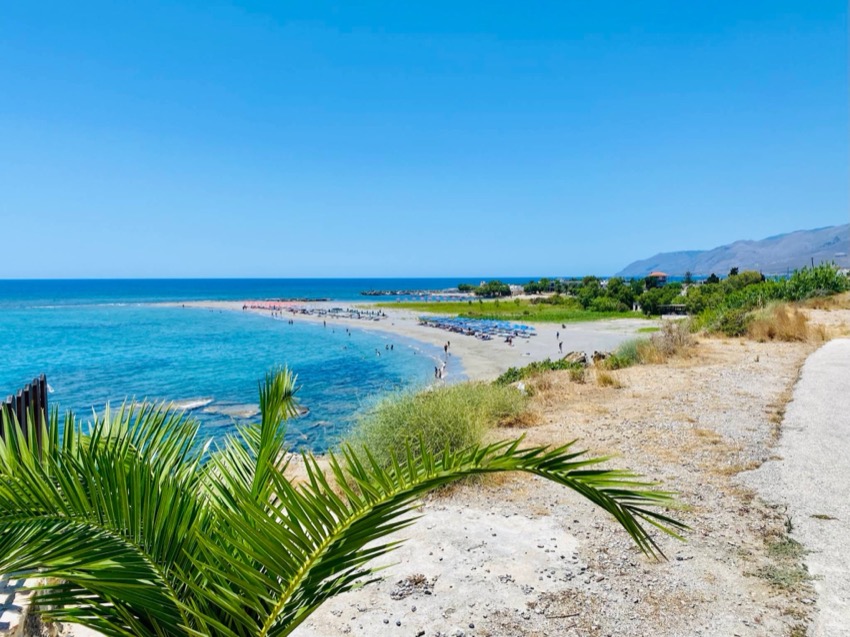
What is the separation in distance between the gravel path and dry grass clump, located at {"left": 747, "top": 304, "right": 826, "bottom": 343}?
602 centimetres

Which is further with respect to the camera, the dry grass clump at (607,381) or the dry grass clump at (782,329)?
the dry grass clump at (782,329)

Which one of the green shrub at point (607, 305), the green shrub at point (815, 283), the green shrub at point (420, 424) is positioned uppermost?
the green shrub at point (815, 283)

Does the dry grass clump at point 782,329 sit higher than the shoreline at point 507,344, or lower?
higher

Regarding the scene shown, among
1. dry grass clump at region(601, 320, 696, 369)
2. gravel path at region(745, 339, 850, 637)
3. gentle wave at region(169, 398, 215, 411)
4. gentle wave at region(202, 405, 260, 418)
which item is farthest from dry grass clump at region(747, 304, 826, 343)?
gentle wave at region(169, 398, 215, 411)

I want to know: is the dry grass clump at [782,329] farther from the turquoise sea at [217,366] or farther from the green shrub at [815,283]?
the turquoise sea at [217,366]

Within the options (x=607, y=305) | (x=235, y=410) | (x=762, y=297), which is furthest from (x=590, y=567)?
(x=607, y=305)

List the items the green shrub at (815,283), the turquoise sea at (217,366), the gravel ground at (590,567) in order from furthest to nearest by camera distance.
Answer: the green shrub at (815,283) < the turquoise sea at (217,366) < the gravel ground at (590,567)

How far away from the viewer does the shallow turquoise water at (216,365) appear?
15.9m

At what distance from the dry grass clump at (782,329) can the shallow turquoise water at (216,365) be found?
9.73 metres

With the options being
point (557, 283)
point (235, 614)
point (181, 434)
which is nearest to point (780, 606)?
point (235, 614)

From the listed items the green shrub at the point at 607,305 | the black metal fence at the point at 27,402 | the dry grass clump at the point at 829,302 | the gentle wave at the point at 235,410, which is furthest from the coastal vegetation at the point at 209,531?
the green shrub at the point at 607,305

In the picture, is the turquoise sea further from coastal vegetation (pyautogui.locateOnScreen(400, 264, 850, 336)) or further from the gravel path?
coastal vegetation (pyautogui.locateOnScreen(400, 264, 850, 336))

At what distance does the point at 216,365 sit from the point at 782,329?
2192 centimetres

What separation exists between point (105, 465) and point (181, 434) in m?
0.65
